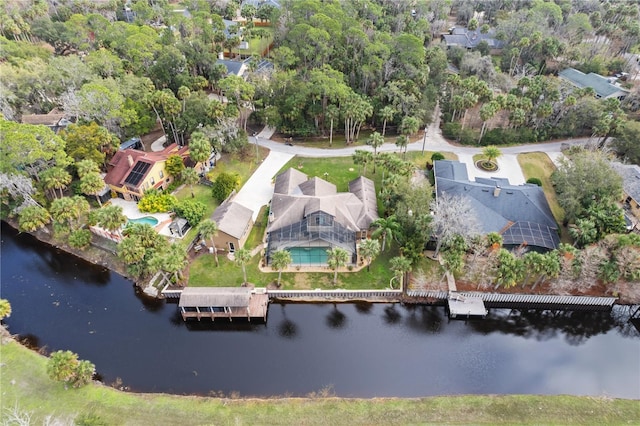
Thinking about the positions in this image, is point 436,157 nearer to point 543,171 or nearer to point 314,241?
point 543,171

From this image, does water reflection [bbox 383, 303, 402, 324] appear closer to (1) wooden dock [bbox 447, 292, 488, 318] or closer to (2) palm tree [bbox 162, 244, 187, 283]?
(1) wooden dock [bbox 447, 292, 488, 318]

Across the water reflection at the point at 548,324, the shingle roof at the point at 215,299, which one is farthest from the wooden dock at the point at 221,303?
the water reflection at the point at 548,324

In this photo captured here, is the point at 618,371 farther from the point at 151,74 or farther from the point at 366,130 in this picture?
the point at 151,74

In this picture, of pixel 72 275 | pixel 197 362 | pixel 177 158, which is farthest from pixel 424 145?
pixel 72 275

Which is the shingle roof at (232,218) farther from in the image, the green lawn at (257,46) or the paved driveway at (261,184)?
the green lawn at (257,46)

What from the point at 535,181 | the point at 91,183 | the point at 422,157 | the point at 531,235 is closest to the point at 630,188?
the point at 535,181

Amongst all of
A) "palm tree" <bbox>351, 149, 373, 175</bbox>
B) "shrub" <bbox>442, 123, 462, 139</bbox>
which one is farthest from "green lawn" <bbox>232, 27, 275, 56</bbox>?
"palm tree" <bbox>351, 149, 373, 175</bbox>

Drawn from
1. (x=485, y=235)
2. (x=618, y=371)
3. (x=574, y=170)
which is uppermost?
(x=574, y=170)
